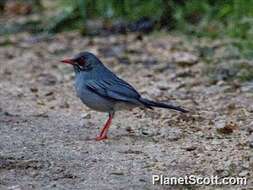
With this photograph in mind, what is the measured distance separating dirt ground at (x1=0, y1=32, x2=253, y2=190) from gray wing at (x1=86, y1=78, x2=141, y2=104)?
0.32 m

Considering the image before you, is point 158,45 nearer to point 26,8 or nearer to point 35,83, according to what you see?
point 35,83

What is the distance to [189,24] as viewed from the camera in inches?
477

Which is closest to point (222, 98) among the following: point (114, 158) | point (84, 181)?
point (114, 158)

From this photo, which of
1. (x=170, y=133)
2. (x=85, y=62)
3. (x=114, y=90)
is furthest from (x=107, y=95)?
(x=170, y=133)

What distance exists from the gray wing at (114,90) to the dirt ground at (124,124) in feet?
1.06

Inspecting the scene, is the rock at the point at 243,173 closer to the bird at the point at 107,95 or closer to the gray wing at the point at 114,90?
the bird at the point at 107,95

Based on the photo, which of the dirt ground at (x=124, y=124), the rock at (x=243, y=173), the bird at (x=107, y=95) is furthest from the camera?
the bird at (x=107, y=95)

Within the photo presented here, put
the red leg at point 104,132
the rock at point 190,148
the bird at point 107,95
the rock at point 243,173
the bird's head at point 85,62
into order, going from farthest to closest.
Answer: the bird's head at point 85,62 < the bird at point 107,95 < the red leg at point 104,132 < the rock at point 190,148 < the rock at point 243,173

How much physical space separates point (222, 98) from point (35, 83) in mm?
2338

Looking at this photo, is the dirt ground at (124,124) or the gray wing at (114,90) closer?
the dirt ground at (124,124)

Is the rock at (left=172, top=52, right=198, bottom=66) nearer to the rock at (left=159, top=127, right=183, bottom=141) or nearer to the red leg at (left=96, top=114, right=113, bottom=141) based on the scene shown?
the rock at (left=159, top=127, right=183, bottom=141)

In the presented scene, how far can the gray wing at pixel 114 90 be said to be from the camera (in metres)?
7.41

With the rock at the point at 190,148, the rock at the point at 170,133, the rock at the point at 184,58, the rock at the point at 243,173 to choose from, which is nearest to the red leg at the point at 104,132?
the rock at the point at 170,133

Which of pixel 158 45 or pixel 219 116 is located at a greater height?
pixel 158 45
